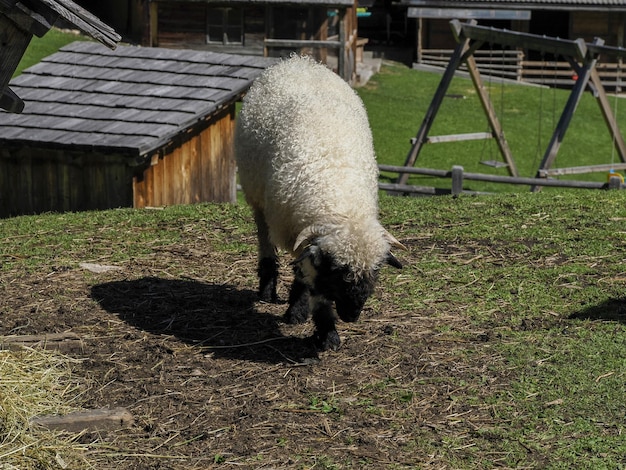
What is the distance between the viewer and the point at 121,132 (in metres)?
13.0

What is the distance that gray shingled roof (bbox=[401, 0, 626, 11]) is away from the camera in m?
36.9

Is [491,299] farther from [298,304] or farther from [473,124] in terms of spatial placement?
[473,124]

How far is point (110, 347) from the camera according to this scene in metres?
7.47

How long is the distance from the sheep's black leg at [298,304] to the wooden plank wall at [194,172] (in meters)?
5.76

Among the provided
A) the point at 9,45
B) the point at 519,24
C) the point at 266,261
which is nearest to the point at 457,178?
the point at 266,261

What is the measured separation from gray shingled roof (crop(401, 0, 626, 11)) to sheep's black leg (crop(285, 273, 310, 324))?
102ft

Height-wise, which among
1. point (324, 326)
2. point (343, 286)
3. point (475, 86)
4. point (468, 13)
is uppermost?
point (468, 13)

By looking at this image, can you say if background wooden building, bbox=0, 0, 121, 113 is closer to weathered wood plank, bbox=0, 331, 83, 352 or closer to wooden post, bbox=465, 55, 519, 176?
weathered wood plank, bbox=0, 331, 83, 352

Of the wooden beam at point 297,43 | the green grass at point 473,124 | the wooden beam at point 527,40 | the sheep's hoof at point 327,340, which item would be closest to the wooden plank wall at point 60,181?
the sheep's hoof at point 327,340

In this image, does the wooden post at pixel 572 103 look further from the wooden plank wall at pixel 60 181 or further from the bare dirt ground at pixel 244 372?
the bare dirt ground at pixel 244 372

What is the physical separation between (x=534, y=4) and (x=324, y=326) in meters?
32.3

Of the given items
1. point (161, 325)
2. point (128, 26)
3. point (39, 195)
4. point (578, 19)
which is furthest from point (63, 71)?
point (578, 19)

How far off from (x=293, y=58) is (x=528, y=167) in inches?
665

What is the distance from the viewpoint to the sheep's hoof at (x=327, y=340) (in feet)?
24.0
